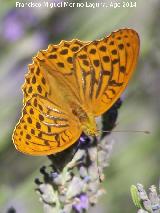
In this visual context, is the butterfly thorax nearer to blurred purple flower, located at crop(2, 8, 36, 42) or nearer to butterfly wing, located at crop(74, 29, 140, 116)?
butterfly wing, located at crop(74, 29, 140, 116)

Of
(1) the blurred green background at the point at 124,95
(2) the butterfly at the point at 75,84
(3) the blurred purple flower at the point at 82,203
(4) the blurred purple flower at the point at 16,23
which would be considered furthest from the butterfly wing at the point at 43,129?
(4) the blurred purple flower at the point at 16,23

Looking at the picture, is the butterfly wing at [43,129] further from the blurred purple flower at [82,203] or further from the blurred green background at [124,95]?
the blurred green background at [124,95]

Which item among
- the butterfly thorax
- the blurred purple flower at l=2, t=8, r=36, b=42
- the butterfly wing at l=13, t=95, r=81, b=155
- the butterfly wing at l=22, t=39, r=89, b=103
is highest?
the butterfly wing at l=22, t=39, r=89, b=103

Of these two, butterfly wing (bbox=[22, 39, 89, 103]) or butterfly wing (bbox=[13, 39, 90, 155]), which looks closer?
butterfly wing (bbox=[13, 39, 90, 155])

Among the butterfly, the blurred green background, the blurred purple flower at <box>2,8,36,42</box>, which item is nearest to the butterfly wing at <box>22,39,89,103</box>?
the butterfly

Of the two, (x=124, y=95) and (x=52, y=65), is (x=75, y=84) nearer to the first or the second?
(x=52, y=65)

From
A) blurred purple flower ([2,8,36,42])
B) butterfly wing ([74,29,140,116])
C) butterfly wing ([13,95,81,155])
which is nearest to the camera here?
butterfly wing ([13,95,81,155])

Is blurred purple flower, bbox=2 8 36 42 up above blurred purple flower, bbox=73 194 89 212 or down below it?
above
